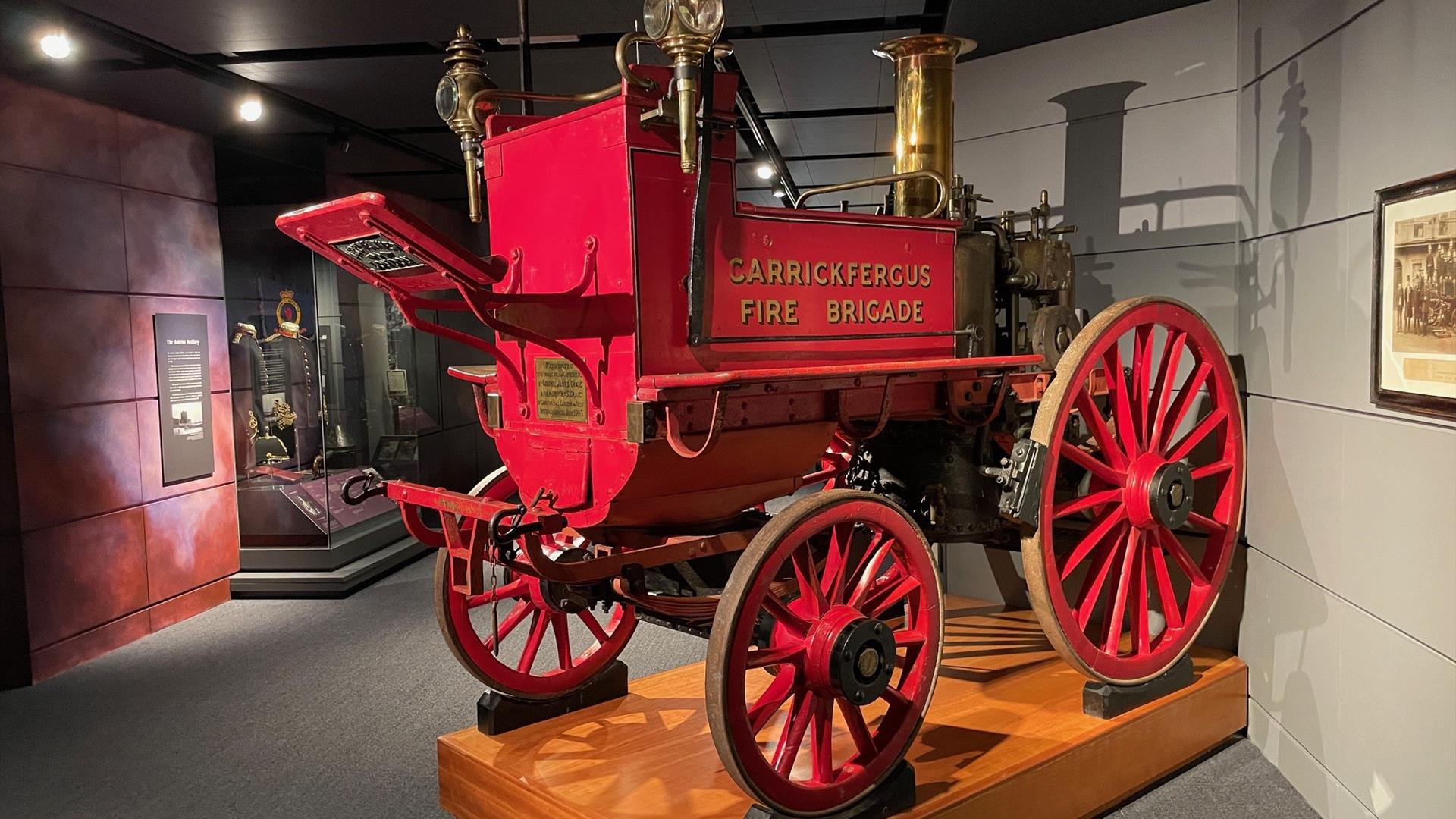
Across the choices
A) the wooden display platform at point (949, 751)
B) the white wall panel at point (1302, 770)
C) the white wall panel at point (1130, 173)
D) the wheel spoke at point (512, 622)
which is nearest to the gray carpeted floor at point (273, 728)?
the white wall panel at point (1302, 770)

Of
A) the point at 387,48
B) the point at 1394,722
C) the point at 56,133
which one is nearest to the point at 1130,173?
the point at 1394,722

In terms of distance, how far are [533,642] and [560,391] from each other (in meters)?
1.16

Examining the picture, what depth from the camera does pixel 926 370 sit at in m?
3.14

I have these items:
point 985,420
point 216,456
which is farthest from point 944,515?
point 216,456

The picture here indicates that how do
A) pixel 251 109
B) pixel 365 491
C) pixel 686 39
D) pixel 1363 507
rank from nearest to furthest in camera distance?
pixel 686 39, pixel 1363 507, pixel 365 491, pixel 251 109

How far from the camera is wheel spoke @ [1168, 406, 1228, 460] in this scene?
3.69 meters

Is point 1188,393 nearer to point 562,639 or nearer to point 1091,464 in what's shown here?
point 1091,464

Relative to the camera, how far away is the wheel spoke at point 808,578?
2.72 metres

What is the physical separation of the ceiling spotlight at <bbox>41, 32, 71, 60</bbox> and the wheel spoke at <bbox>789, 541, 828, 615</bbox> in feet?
13.5

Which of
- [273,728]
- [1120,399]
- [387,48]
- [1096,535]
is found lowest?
[273,728]

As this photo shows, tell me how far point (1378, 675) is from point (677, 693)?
229cm

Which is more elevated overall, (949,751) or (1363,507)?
(1363,507)

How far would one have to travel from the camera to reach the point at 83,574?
5.29 meters

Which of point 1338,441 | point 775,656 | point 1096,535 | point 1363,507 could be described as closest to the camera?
point 775,656
